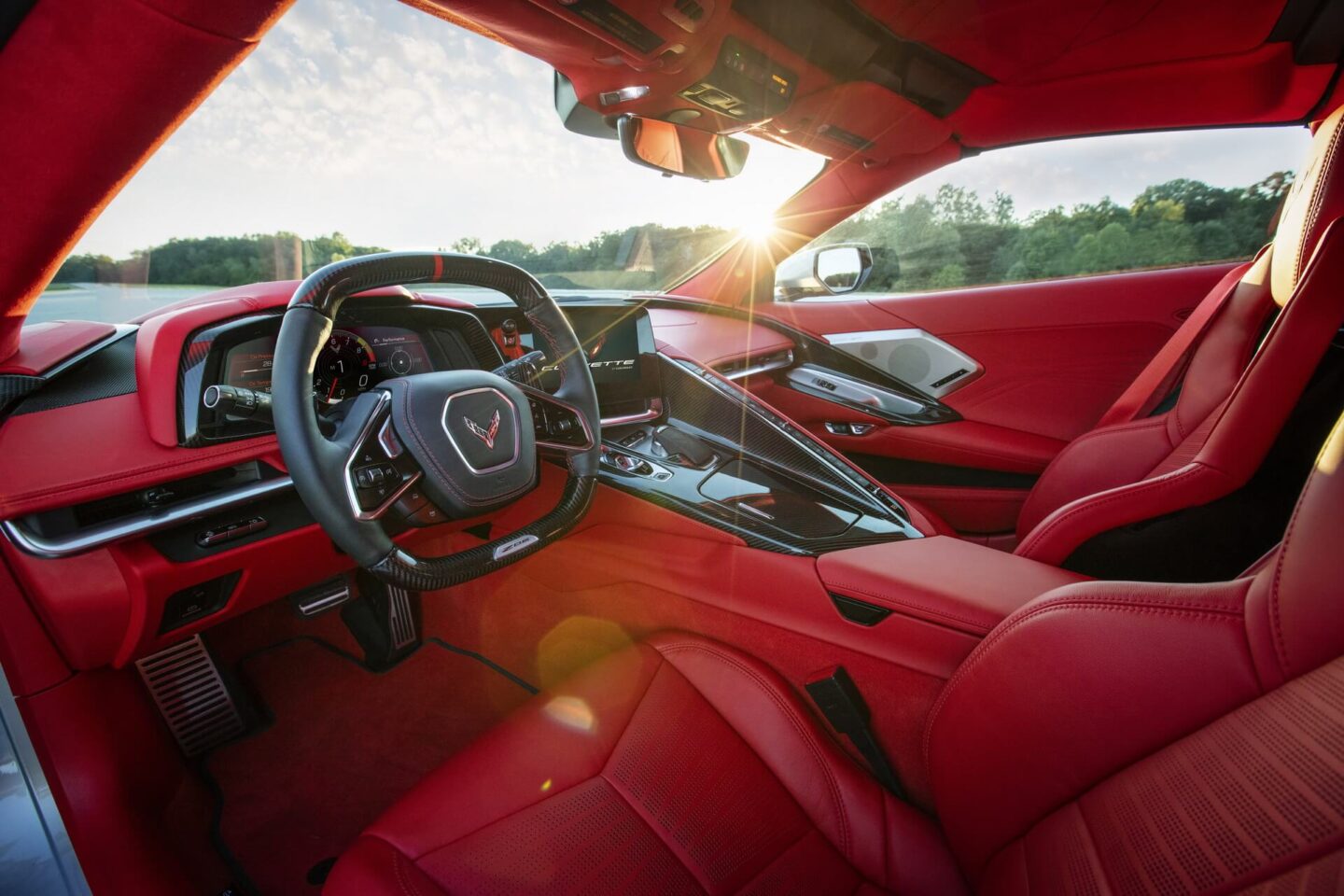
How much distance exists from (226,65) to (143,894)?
4.46ft

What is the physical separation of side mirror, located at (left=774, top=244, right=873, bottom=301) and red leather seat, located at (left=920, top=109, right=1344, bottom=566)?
1.37 metres

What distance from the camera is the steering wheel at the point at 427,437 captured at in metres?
0.95

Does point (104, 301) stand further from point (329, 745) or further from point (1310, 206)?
point (1310, 206)

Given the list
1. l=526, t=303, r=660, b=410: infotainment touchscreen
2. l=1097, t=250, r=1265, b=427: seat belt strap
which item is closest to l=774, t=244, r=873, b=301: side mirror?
l=526, t=303, r=660, b=410: infotainment touchscreen

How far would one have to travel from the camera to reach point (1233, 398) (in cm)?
117

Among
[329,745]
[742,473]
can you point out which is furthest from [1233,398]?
[329,745]

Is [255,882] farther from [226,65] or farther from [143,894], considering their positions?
[226,65]

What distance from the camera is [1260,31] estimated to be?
202 cm

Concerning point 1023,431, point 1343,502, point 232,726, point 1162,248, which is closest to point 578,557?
point 232,726

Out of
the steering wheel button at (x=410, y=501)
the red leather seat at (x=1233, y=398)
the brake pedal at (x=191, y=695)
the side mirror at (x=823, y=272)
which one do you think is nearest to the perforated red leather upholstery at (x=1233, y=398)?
the red leather seat at (x=1233, y=398)

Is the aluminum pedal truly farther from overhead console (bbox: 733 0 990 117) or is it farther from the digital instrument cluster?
overhead console (bbox: 733 0 990 117)

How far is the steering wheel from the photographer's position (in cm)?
95

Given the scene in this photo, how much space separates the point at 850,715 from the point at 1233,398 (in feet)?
3.06

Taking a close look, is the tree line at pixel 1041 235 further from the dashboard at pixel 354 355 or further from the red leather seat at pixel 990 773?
the red leather seat at pixel 990 773
